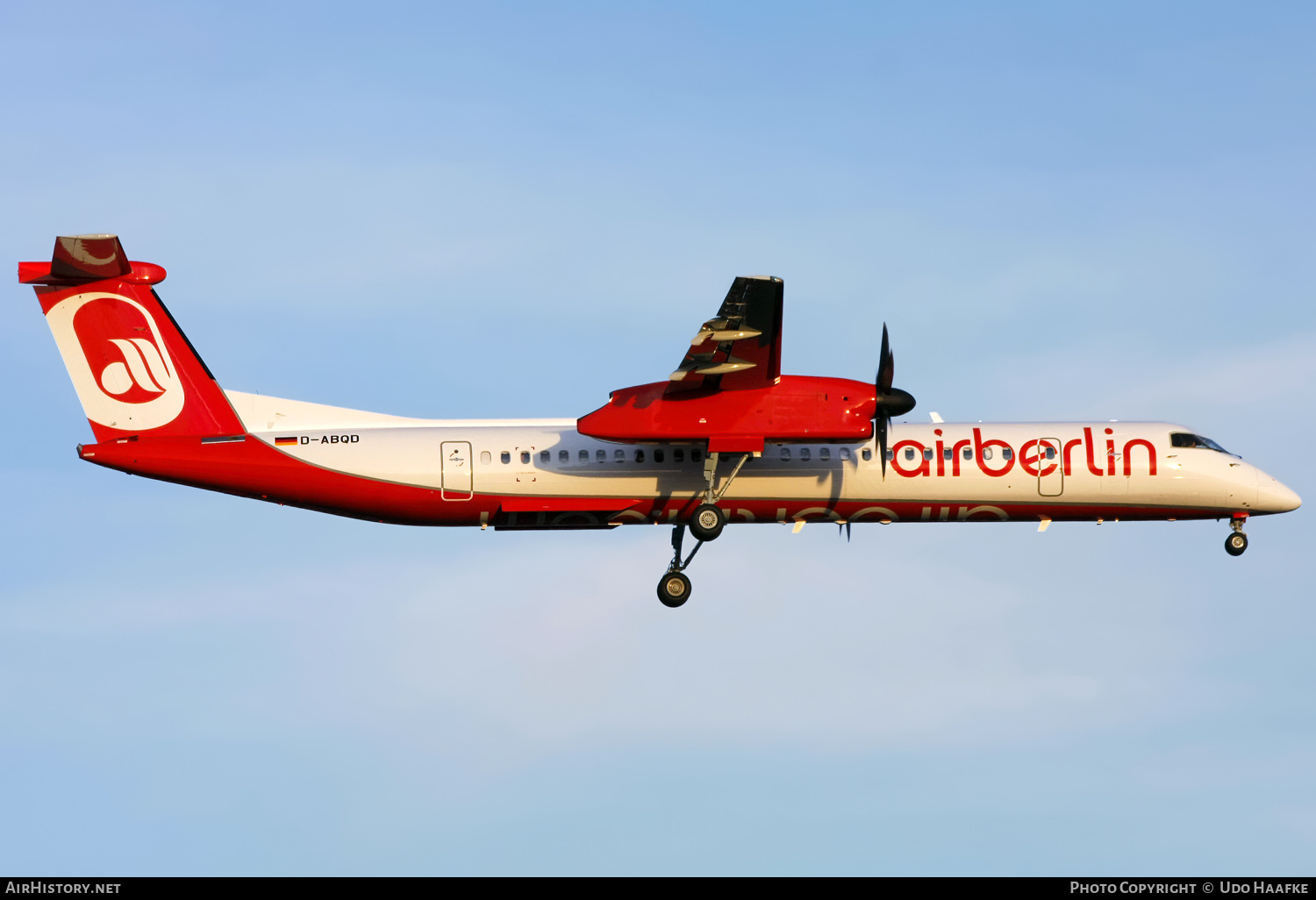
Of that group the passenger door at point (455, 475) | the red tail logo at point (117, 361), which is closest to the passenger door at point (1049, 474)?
the passenger door at point (455, 475)

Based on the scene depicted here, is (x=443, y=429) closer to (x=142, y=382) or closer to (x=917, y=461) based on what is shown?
(x=142, y=382)

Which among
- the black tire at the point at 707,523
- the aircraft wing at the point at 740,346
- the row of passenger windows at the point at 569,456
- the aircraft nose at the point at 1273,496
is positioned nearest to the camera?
the aircraft wing at the point at 740,346

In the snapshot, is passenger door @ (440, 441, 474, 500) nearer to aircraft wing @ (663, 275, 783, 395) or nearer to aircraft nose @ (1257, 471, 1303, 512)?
aircraft wing @ (663, 275, 783, 395)

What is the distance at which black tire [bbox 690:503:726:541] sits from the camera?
2845 centimetres

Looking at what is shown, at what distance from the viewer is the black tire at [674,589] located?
1160 inches

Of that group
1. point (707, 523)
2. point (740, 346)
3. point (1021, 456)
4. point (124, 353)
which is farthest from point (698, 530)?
point (124, 353)

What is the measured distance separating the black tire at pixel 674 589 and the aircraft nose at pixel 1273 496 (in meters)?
11.5

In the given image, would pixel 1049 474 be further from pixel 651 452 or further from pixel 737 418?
pixel 651 452

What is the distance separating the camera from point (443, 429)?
96.7 feet

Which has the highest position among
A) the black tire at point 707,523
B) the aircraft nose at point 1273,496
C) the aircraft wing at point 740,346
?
the aircraft wing at point 740,346

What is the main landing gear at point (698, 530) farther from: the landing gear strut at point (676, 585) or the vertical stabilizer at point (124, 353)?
the vertical stabilizer at point (124, 353)

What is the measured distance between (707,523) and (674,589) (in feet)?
5.75

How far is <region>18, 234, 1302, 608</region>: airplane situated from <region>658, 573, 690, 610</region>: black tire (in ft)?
0.12
